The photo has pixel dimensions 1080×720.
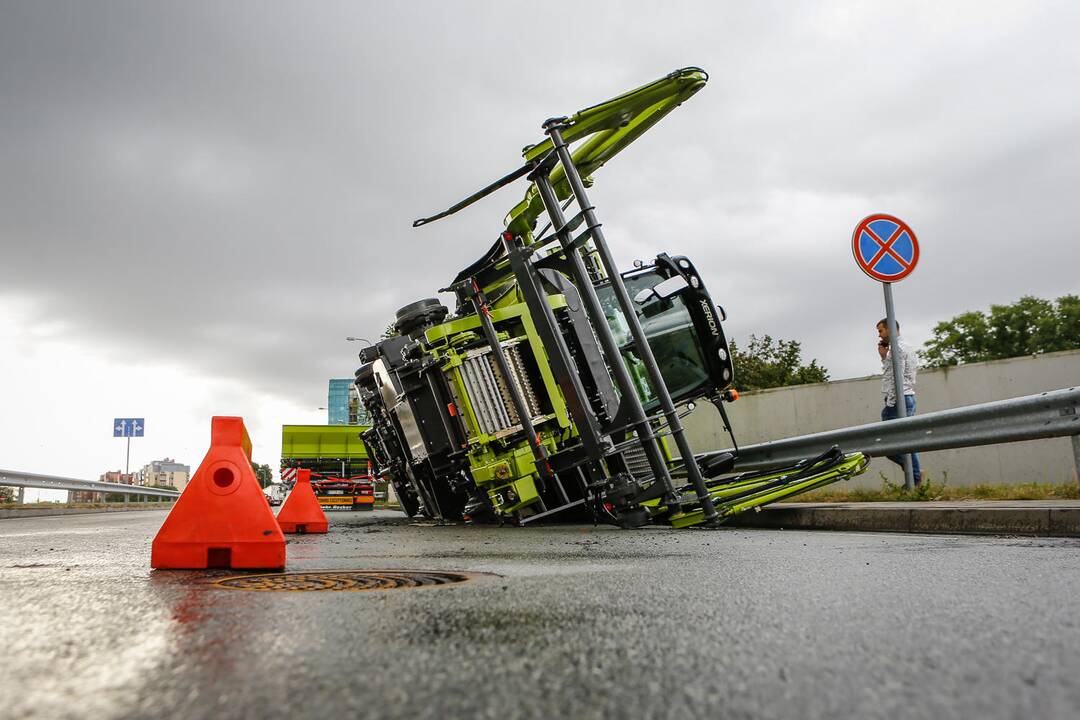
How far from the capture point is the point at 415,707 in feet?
4.68

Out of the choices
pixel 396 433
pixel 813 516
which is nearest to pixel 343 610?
pixel 813 516

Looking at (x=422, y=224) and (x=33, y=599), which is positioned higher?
(x=422, y=224)

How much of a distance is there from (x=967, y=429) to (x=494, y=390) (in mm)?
4424

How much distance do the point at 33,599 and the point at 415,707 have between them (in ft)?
6.99

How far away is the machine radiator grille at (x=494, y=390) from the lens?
8727 millimetres

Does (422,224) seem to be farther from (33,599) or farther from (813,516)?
(33,599)

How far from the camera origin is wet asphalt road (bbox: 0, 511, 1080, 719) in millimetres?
1470

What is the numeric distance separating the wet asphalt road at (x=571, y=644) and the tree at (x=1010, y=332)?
191ft

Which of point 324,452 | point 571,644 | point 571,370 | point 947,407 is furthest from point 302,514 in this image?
point 324,452

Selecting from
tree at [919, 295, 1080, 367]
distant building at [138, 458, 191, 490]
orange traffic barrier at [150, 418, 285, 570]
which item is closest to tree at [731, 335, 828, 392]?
tree at [919, 295, 1080, 367]

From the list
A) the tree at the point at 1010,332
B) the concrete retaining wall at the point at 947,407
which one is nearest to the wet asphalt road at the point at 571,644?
the concrete retaining wall at the point at 947,407

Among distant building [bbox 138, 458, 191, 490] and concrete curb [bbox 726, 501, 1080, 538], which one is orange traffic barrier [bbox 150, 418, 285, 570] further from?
distant building [bbox 138, 458, 191, 490]

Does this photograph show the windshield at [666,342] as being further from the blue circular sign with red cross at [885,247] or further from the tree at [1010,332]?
the tree at [1010,332]

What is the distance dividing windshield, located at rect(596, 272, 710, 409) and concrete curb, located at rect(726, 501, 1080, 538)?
1646 millimetres
